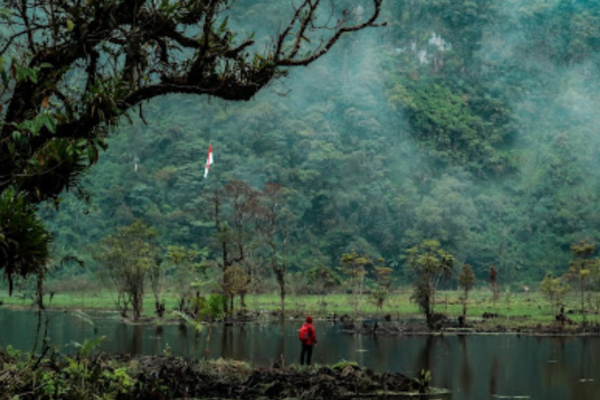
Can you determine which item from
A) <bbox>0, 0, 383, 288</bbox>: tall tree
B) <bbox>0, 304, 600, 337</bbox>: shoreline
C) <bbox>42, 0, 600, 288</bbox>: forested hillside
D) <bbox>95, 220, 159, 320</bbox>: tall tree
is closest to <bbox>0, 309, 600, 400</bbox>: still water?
<bbox>0, 304, 600, 337</bbox>: shoreline

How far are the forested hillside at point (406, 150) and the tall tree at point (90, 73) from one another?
60467mm

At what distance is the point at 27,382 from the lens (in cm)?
1123

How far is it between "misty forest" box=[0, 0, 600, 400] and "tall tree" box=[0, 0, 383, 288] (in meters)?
0.03

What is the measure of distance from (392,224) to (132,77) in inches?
3340

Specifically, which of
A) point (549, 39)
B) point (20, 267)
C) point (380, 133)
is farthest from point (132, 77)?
point (549, 39)

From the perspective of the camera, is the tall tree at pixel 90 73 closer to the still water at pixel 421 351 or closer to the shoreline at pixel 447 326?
the still water at pixel 421 351

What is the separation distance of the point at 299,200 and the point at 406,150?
70.4 feet

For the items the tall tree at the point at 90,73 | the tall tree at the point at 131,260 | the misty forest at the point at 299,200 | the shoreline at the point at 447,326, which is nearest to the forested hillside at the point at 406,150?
the misty forest at the point at 299,200

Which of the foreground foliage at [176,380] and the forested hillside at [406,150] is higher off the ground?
the forested hillside at [406,150]

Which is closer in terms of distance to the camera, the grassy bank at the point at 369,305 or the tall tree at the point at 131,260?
the tall tree at the point at 131,260

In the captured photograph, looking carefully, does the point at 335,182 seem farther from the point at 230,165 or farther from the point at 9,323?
the point at 9,323

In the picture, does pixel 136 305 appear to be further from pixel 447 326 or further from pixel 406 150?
pixel 406 150

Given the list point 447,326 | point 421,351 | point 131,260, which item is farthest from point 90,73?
point 131,260

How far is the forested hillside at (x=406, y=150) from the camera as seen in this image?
8975 cm
